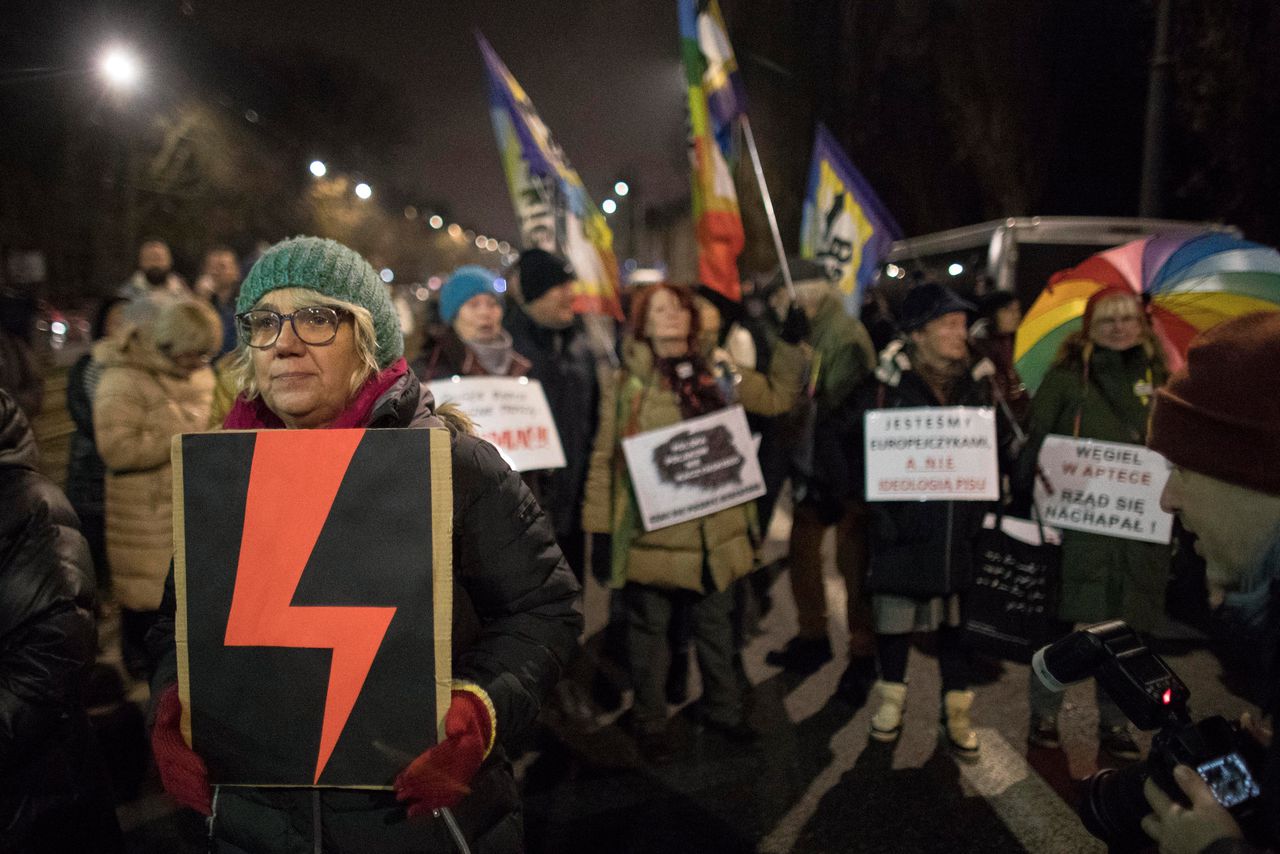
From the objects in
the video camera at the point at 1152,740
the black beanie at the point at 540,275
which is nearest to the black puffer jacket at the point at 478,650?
the video camera at the point at 1152,740

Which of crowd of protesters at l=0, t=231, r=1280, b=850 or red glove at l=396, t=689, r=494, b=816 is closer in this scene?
red glove at l=396, t=689, r=494, b=816

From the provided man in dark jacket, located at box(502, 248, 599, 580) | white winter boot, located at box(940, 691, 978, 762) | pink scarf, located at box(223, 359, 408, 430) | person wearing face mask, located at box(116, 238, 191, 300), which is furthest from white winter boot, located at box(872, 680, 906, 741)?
person wearing face mask, located at box(116, 238, 191, 300)

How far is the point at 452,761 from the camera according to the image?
1557 millimetres

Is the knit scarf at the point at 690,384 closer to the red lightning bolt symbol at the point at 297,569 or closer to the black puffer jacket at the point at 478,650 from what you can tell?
the black puffer jacket at the point at 478,650

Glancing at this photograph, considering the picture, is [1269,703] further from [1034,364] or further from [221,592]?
[1034,364]

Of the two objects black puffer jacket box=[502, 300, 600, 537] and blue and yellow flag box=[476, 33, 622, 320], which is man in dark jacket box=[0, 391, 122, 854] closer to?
black puffer jacket box=[502, 300, 600, 537]

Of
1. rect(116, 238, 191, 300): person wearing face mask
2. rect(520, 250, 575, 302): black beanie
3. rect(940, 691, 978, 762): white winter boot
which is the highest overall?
rect(116, 238, 191, 300): person wearing face mask

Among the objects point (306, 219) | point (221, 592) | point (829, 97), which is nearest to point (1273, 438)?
point (221, 592)

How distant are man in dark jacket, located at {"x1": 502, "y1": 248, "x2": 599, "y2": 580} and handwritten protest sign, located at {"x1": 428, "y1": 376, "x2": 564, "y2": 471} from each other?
0.78 ft

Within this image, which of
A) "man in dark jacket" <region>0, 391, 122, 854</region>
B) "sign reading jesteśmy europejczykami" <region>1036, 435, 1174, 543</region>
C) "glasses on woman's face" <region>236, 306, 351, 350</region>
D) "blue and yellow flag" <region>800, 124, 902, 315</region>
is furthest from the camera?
"blue and yellow flag" <region>800, 124, 902, 315</region>

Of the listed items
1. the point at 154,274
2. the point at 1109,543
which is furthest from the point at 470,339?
the point at 154,274

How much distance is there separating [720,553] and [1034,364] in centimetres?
192

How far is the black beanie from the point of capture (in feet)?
15.3

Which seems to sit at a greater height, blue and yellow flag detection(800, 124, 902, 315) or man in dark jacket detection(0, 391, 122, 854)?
blue and yellow flag detection(800, 124, 902, 315)
